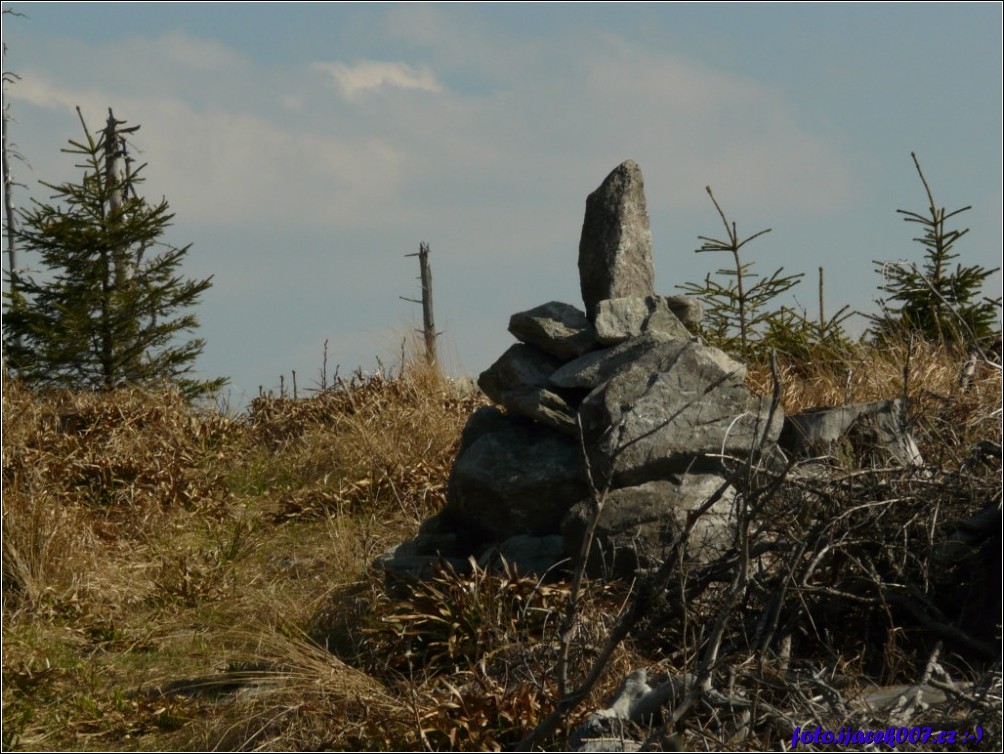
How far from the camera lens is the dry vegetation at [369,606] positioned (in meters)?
5.82

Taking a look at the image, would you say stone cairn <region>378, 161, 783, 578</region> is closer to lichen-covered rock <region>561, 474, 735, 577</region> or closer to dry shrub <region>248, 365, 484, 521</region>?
lichen-covered rock <region>561, 474, 735, 577</region>

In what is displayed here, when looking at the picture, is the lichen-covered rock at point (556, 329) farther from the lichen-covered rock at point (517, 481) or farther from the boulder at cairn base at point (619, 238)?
the lichen-covered rock at point (517, 481)

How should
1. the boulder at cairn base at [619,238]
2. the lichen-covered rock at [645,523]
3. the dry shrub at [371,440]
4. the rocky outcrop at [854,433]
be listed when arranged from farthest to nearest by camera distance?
the dry shrub at [371,440] < the boulder at cairn base at [619,238] < the rocky outcrop at [854,433] < the lichen-covered rock at [645,523]

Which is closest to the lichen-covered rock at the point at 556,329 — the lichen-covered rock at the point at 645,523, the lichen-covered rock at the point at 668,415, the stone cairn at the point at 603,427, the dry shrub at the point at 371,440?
the stone cairn at the point at 603,427

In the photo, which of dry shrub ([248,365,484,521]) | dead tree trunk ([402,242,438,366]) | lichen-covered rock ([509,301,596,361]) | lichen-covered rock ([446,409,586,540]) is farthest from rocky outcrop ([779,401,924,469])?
dead tree trunk ([402,242,438,366])

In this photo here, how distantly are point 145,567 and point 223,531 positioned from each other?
132 cm

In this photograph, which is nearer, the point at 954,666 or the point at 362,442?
the point at 954,666

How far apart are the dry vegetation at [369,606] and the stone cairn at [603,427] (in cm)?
43

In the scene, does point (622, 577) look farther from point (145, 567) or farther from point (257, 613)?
point (145, 567)

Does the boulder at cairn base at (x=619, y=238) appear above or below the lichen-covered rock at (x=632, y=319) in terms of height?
above

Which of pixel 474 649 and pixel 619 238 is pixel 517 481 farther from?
pixel 619 238

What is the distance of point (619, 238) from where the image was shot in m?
8.25

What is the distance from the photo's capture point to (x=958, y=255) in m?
12.3

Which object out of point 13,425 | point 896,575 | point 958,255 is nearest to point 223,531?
point 13,425
